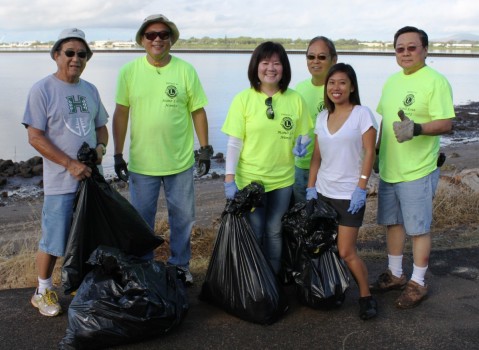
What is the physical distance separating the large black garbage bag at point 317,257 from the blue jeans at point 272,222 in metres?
0.11

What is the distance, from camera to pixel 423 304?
3.85m

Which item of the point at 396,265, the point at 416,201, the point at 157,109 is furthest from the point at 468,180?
the point at 157,109

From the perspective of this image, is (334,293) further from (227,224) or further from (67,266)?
(67,266)

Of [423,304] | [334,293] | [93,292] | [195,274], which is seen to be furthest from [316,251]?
[93,292]

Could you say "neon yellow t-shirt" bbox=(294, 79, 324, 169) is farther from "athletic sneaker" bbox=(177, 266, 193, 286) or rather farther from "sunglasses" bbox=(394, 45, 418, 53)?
"athletic sneaker" bbox=(177, 266, 193, 286)

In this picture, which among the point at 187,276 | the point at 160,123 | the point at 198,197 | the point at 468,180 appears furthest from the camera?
the point at 198,197

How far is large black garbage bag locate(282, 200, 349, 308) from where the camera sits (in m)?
3.65

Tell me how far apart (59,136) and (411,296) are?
8.77 ft

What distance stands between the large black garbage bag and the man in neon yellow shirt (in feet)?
1.73

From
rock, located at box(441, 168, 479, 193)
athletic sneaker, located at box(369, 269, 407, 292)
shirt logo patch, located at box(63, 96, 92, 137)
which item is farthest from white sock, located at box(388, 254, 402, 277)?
rock, located at box(441, 168, 479, 193)

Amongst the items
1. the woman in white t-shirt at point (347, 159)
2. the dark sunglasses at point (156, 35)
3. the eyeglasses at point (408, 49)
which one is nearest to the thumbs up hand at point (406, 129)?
the woman in white t-shirt at point (347, 159)

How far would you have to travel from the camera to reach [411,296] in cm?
380

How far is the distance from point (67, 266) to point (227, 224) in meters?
1.10

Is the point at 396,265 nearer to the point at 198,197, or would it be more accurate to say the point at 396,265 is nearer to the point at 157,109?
the point at 157,109
